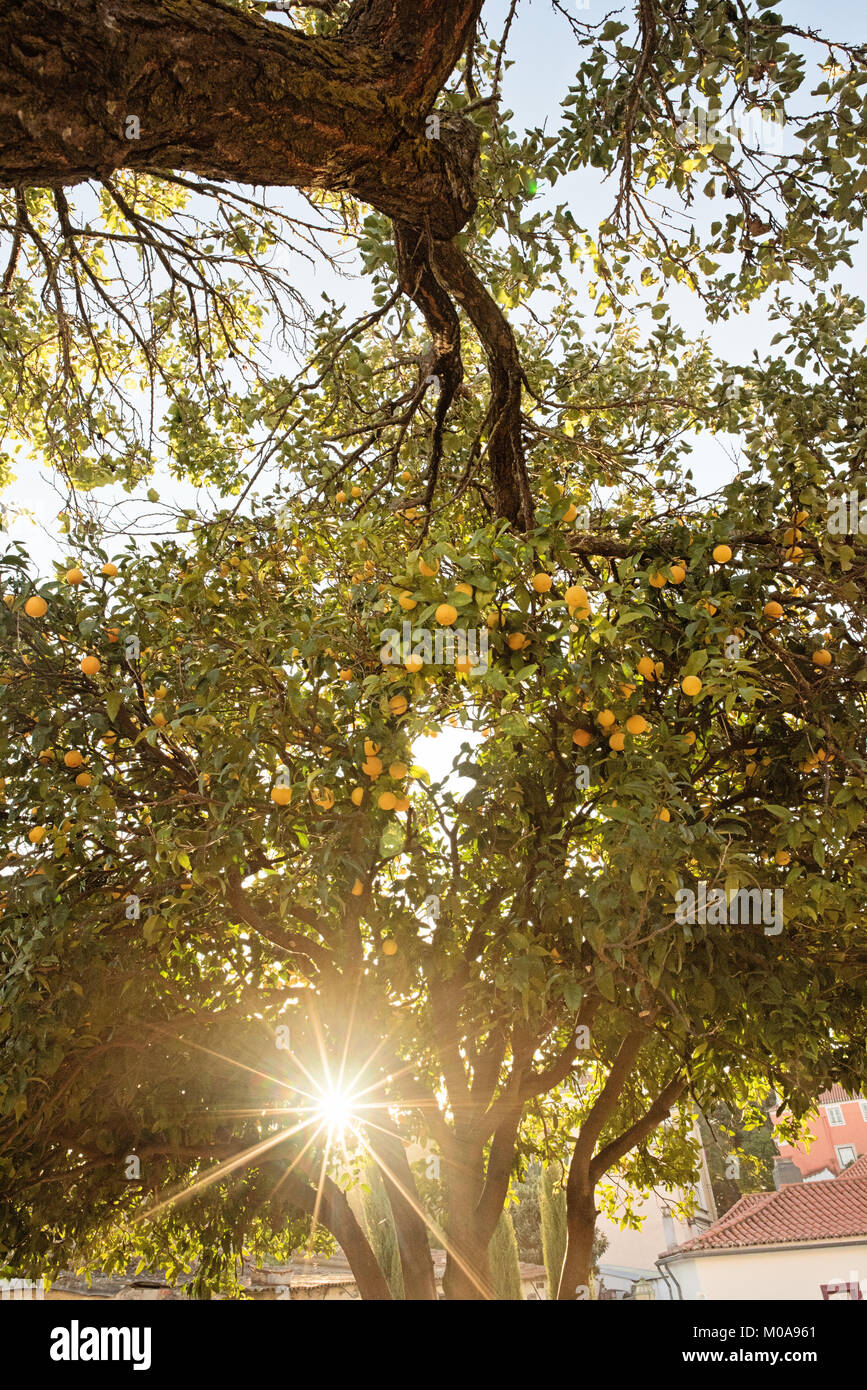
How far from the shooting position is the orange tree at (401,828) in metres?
2.84

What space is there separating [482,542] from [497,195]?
2.08m

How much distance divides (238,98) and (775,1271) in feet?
66.3

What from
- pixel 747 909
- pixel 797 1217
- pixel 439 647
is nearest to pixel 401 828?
pixel 439 647

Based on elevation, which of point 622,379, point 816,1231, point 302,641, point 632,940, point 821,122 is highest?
point 622,379

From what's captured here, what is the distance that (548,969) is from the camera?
354 cm

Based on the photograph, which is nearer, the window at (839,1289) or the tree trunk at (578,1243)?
the tree trunk at (578,1243)

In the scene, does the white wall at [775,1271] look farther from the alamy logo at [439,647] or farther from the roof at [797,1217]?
the alamy logo at [439,647]
